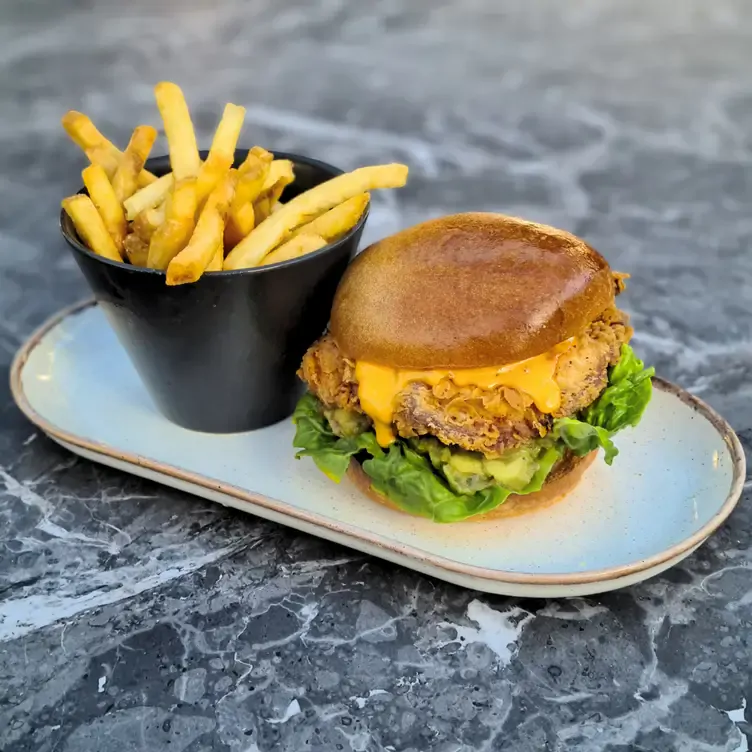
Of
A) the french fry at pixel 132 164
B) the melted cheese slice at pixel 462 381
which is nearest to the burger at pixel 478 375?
the melted cheese slice at pixel 462 381

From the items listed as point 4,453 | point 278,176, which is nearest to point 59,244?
point 4,453

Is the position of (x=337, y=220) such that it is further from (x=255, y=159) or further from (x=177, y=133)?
(x=177, y=133)

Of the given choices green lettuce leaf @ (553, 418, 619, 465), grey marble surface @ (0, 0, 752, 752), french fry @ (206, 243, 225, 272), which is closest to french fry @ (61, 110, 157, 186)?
A: french fry @ (206, 243, 225, 272)

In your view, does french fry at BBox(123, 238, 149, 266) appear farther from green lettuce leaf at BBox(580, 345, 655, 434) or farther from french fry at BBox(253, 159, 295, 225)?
green lettuce leaf at BBox(580, 345, 655, 434)

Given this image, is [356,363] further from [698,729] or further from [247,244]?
[698,729]

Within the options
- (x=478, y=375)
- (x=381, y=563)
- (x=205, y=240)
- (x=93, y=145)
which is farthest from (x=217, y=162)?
(x=381, y=563)

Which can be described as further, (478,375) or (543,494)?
(543,494)
